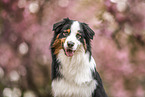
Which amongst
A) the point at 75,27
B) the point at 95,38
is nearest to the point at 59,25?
the point at 75,27

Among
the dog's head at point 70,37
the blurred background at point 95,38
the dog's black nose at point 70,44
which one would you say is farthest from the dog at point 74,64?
the blurred background at point 95,38

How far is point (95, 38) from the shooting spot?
681cm

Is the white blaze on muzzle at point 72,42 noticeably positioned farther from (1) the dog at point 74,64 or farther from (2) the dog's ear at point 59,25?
(2) the dog's ear at point 59,25

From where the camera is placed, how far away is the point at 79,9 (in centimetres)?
671

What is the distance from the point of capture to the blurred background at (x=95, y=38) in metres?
6.36

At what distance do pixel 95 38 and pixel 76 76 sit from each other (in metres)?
2.99

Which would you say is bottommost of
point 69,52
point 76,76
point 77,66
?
point 76,76

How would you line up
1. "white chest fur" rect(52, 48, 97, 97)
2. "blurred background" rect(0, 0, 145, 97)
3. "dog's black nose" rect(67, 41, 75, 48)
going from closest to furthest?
"dog's black nose" rect(67, 41, 75, 48), "white chest fur" rect(52, 48, 97, 97), "blurred background" rect(0, 0, 145, 97)

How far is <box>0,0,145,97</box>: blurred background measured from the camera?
636 cm

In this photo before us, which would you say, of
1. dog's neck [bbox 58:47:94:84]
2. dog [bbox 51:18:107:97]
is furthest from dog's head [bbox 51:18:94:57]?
dog's neck [bbox 58:47:94:84]

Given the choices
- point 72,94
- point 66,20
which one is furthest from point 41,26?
point 72,94

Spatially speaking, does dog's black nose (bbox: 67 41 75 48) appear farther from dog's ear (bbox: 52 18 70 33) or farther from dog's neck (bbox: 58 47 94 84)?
dog's ear (bbox: 52 18 70 33)

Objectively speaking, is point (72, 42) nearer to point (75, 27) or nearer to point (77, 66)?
point (75, 27)

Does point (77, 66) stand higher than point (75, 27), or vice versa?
point (75, 27)
